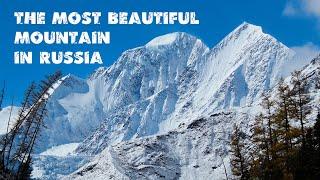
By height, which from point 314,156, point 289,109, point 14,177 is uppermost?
point 289,109

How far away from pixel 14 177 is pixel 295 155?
1337 inches

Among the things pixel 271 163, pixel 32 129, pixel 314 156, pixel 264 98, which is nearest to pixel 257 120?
pixel 264 98

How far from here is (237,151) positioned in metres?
58.0

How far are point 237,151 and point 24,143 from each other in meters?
42.1

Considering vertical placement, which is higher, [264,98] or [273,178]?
[264,98]

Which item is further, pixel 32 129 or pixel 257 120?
pixel 257 120

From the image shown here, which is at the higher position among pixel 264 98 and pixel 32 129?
pixel 264 98

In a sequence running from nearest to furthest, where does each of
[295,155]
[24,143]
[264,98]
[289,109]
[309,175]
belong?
[24,143] → [309,175] → [295,155] → [289,109] → [264,98]

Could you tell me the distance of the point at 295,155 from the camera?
4803 cm

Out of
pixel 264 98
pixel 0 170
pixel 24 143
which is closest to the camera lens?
pixel 0 170

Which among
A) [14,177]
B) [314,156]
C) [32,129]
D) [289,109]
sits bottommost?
[14,177]

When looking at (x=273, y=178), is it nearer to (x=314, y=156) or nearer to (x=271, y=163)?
(x=271, y=163)

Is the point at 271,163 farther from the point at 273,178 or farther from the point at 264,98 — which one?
the point at 264,98

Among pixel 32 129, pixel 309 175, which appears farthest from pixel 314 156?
pixel 32 129
